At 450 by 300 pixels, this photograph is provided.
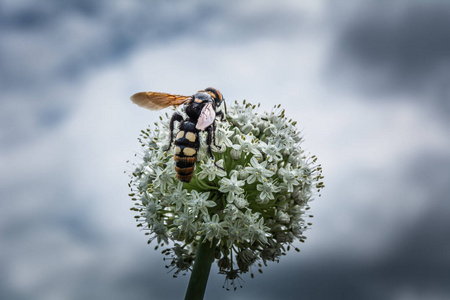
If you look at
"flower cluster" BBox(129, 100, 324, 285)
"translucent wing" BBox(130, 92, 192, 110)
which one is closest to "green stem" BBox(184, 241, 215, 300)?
"flower cluster" BBox(129, 100, 324, 285)

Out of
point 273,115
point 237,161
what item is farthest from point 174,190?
point 273,115

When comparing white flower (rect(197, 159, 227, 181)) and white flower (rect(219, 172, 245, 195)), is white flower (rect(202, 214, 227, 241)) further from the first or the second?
white flower (rect(197, 159, 227, 181))

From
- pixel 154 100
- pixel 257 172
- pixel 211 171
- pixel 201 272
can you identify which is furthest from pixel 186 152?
pixel 201 272

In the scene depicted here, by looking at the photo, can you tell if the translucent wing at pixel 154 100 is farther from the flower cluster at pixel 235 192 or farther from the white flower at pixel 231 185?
the white flower at pixel 231 185

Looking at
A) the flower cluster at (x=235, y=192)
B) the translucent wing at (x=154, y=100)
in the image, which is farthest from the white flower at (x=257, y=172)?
the translucent wing at (x=154, y=100)

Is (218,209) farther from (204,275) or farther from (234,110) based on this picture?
(234,110)

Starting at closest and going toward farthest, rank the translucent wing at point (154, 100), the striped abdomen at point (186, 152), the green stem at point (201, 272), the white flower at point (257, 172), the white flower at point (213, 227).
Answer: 1. the striped abdomen at point (186, 152)
2. the white flower at point (213, 227)
3. the white flower at point (257, 172)
4. the green stem at point (201, 272)
5. the translucent wing at point (154, 100)

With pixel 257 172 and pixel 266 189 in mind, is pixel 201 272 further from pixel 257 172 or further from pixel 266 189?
pixel 257 172
